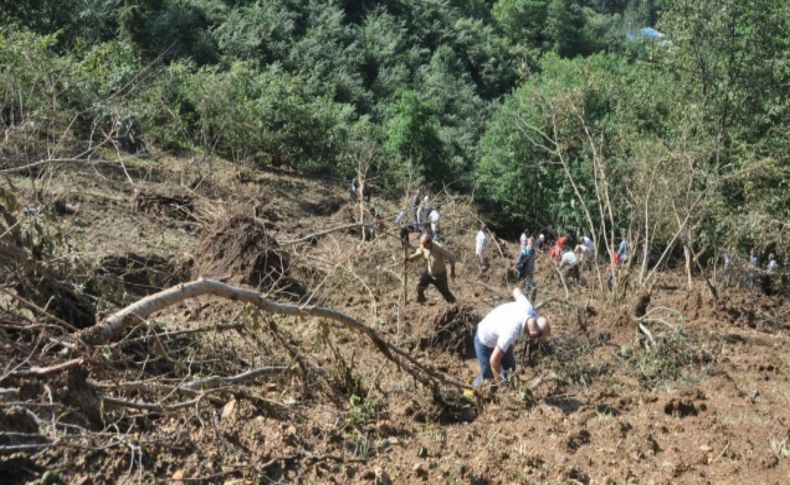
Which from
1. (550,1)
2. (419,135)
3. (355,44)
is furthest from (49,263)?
(550,1)

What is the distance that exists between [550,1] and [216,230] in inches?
1678

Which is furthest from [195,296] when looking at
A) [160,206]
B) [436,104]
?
[436,104]

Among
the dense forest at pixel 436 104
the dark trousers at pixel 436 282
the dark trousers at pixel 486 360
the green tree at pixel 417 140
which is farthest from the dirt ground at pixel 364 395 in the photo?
the green tree at pixel 417 140

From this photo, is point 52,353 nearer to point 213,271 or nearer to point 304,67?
point 213,271

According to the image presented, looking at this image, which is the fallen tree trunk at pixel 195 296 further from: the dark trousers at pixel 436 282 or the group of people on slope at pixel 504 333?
the dark trousers at pixel 436 282

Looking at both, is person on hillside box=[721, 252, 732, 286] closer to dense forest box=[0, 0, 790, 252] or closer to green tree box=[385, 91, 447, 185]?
dense forest box=[0, 0, 790, 252]

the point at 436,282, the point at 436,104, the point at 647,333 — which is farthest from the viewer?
the point at 436,104

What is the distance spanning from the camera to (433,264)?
428 inches

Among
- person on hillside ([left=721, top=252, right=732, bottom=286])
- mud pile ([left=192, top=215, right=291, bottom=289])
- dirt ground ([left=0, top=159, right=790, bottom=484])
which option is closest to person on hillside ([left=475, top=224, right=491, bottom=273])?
dirt ground ([left=0, top=159, right=790, bottom=484])

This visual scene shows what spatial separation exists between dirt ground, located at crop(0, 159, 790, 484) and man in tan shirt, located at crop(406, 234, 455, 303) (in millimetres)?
408

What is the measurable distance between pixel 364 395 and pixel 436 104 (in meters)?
27.6

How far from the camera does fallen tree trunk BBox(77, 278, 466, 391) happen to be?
4.94m

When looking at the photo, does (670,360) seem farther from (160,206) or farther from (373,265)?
(160,206)

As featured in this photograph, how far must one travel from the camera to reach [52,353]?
4.99 m
